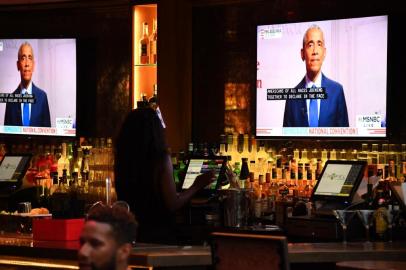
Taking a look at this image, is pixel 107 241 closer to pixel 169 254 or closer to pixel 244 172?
pixel 169 254

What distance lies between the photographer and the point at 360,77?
6.64 m

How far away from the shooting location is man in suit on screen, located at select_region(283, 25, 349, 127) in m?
6.75

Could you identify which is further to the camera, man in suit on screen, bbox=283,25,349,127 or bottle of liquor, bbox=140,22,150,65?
bottle of liquor, bbox=140,22,150,65

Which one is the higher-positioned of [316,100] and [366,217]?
[316,100]

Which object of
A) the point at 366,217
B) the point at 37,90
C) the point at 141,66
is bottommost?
the point at 366,217

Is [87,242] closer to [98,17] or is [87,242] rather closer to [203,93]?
[203,93]

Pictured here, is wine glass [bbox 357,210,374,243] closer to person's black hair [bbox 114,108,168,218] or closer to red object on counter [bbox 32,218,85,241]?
person's black hair [bbox 114,108,168,218]

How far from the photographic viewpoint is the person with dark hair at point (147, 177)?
4.39 m

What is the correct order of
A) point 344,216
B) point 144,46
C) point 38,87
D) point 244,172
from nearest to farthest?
point 344,216, point 244,172, point 144,46, point 38,87

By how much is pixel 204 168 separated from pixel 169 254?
Result: 106 inches

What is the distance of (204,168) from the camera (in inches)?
271

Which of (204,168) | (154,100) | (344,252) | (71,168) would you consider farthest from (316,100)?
(71,168)

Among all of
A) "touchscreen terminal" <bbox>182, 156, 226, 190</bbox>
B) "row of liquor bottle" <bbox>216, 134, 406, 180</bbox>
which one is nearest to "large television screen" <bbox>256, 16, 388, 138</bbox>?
"row of liquor bottle" <bbox>216, 134, 406, 180</bbox>

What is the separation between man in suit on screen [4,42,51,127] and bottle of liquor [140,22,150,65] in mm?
1112
